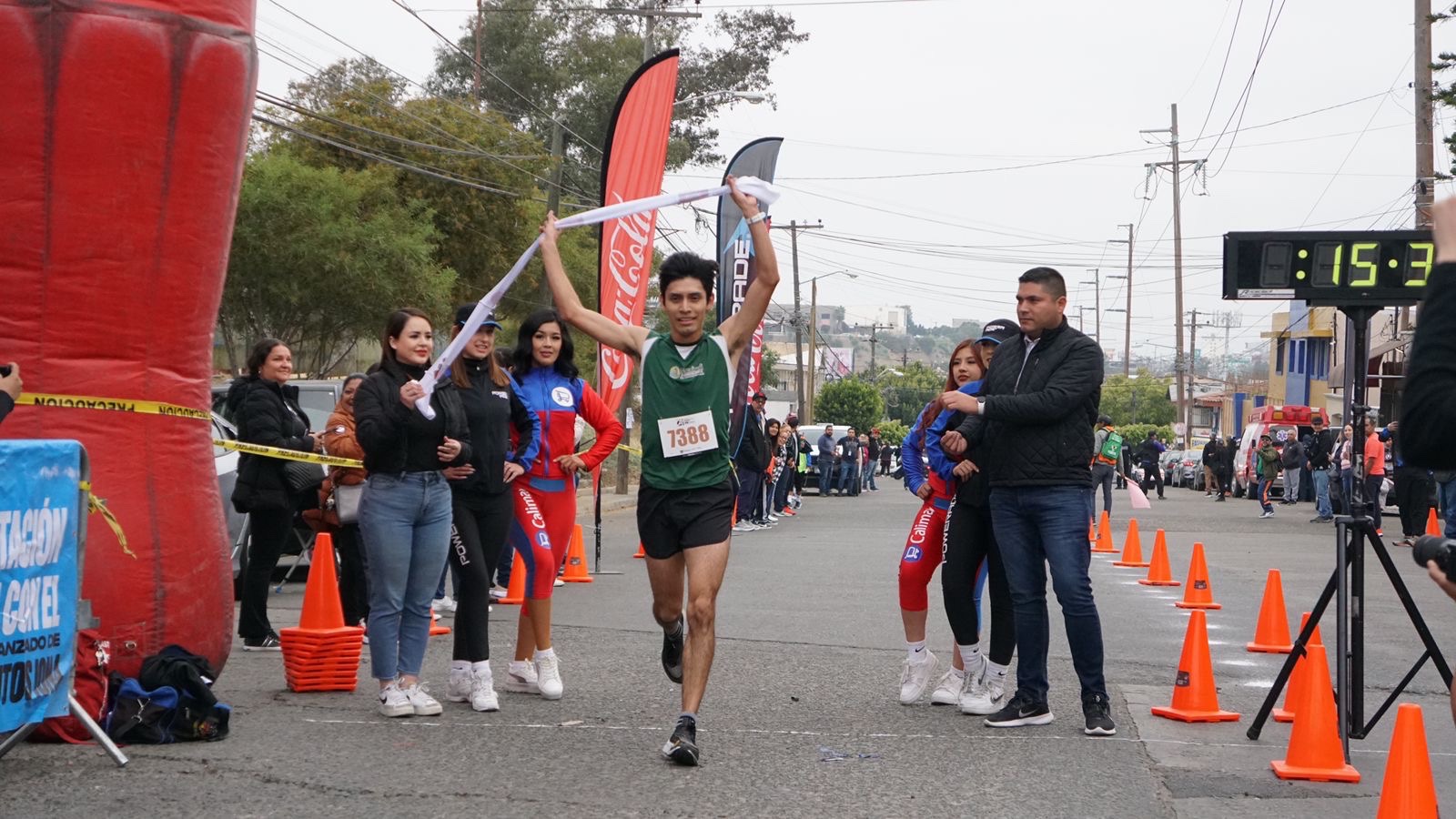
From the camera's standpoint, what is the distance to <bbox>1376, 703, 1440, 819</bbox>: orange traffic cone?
188 inches

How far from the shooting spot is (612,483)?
39031 millimetres

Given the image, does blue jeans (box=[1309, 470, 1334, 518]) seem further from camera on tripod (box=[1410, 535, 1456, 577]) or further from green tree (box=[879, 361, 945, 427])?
green tree (box=[879, 361, 945, 427])

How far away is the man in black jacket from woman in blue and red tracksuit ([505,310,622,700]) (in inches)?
73.9

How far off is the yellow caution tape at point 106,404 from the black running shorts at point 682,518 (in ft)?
6.91

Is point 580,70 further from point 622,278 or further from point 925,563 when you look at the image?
point 925,563

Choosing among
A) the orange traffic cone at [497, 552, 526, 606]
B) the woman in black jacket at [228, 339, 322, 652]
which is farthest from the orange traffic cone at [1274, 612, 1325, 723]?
the orange traffic cone at [497, 552, 526, 606]

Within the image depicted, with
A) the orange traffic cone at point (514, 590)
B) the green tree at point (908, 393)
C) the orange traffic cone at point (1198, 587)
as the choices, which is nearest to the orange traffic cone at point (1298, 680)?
the orange traffic cone at point (1198, 587)

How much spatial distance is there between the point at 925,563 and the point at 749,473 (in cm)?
1661

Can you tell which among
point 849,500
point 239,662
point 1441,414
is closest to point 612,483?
point 849,500

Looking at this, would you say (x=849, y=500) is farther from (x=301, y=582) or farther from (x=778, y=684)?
(x=778, y=684)

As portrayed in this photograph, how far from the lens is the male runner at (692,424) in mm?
6371

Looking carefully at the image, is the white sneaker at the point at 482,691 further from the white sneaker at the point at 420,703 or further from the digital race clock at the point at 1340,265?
the digital race clock at the point at 1340,265

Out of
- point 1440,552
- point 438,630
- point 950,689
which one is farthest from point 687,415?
point 438,630

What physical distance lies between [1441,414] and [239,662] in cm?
743
